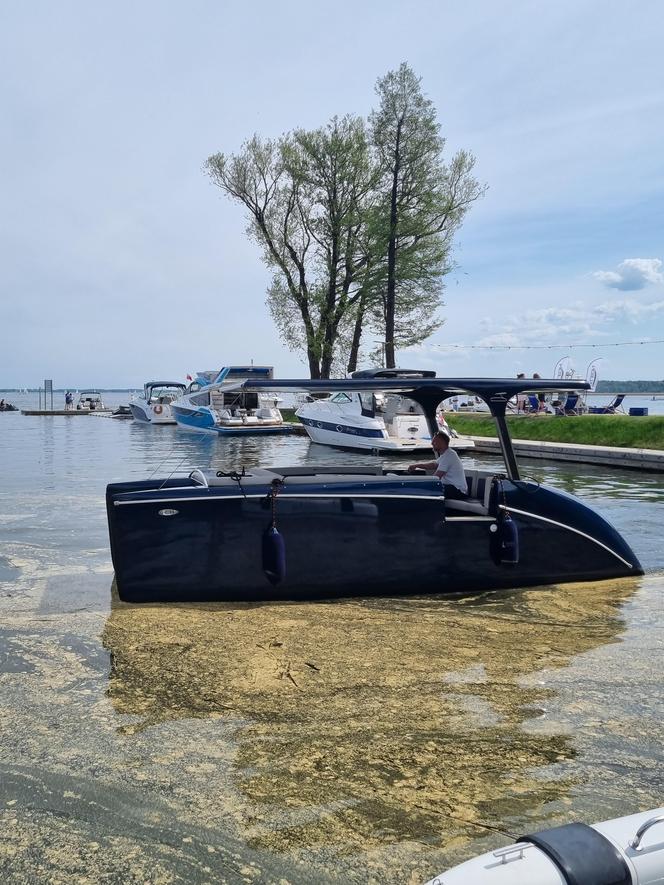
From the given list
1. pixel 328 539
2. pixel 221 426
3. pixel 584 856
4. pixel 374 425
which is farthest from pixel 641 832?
pixel 221 426

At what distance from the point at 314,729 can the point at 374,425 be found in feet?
73.7

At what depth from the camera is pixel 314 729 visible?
201 inches

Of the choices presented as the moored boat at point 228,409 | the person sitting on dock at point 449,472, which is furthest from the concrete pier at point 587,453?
the person sitting on dock at point 449,472

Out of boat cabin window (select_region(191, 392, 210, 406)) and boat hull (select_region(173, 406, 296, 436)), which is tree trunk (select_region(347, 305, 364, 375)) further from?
boat cabin window (select_region(191, 392, 210, 406))

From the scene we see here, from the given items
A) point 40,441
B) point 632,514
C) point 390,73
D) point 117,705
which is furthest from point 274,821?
point 390,73

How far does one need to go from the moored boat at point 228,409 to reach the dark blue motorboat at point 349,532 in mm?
26592

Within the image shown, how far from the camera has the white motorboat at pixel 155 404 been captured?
165 feet

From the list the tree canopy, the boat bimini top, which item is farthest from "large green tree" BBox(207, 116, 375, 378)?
the boat bimini top

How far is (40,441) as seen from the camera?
36.6 metres

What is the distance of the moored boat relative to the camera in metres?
37.9

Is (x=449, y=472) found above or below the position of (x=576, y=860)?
above

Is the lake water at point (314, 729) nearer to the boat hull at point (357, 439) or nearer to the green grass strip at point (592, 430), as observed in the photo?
the green grass strip at point (592, 430)

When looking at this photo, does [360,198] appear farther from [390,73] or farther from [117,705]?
[117,705]

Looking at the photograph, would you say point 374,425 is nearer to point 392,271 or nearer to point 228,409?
point 392,271
